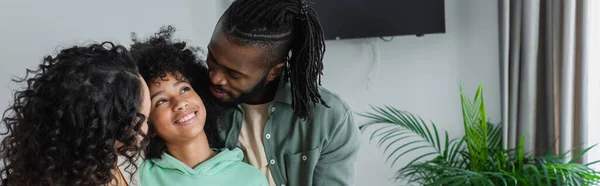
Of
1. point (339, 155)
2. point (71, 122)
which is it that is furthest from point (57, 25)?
point (339, 155)

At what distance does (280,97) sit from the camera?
1580 millimetres

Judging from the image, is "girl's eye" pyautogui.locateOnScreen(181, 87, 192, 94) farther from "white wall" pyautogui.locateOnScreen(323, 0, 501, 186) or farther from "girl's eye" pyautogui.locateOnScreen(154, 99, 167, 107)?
"white wall" pyautogui.locateOnScreen(323, 0, 501, 186)

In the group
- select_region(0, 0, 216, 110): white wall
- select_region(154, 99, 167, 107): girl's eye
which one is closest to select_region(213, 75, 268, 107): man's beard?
select_region(154, 99, 167, 107): girl's eye

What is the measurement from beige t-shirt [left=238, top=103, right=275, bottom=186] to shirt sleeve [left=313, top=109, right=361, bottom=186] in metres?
0.12

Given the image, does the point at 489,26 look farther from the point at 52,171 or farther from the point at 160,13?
the point at 52,171

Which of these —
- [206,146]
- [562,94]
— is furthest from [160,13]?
[562,94]

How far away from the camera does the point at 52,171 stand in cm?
111

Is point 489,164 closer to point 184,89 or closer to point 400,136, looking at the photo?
point 400,136

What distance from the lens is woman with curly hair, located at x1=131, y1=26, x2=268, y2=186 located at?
141 centimetres

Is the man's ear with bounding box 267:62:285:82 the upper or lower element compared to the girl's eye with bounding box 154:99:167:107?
upper

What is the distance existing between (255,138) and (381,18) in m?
1.03

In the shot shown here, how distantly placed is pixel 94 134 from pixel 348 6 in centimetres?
149

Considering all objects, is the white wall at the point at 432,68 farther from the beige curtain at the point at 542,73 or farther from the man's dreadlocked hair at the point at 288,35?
the man's dreadlocked hair at the point at 288,35

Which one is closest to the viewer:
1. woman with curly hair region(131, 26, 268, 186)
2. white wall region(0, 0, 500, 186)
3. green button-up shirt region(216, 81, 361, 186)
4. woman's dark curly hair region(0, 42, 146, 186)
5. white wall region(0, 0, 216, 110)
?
woman's dark curly hair region(0, 42, 146, 186)
